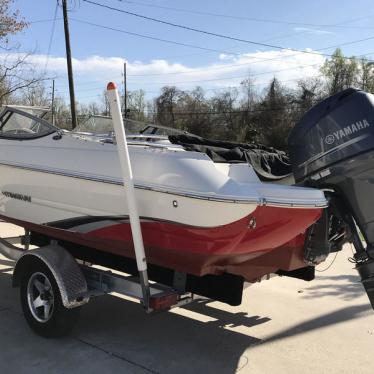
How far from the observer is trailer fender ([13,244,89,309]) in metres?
4.15

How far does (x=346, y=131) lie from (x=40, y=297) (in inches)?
112

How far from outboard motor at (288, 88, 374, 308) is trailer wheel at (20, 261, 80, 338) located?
2149 millimetres

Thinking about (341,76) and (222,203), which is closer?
(222,203)

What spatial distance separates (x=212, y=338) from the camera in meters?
4.48

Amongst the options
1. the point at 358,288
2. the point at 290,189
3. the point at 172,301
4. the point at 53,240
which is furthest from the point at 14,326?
the point at 358,288

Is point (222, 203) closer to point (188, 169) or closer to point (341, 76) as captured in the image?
point (188, 169)

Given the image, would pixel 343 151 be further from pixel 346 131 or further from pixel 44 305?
pixel 44 305

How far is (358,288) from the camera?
5855 mm

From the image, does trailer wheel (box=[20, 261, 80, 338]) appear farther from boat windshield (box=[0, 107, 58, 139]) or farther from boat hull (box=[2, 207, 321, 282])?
boat windshield (box=[0, 107, 58, 139])

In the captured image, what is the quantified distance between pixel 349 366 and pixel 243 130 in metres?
45.8

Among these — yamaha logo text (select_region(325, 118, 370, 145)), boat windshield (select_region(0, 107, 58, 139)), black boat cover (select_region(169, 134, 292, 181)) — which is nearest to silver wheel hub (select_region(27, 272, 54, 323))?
boat windshield (select_region(0, 107, 58, 139))

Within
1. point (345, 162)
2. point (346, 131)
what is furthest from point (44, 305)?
point (346, 131)

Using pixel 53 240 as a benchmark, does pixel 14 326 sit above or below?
below

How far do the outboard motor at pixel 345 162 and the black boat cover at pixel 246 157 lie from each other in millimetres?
268
